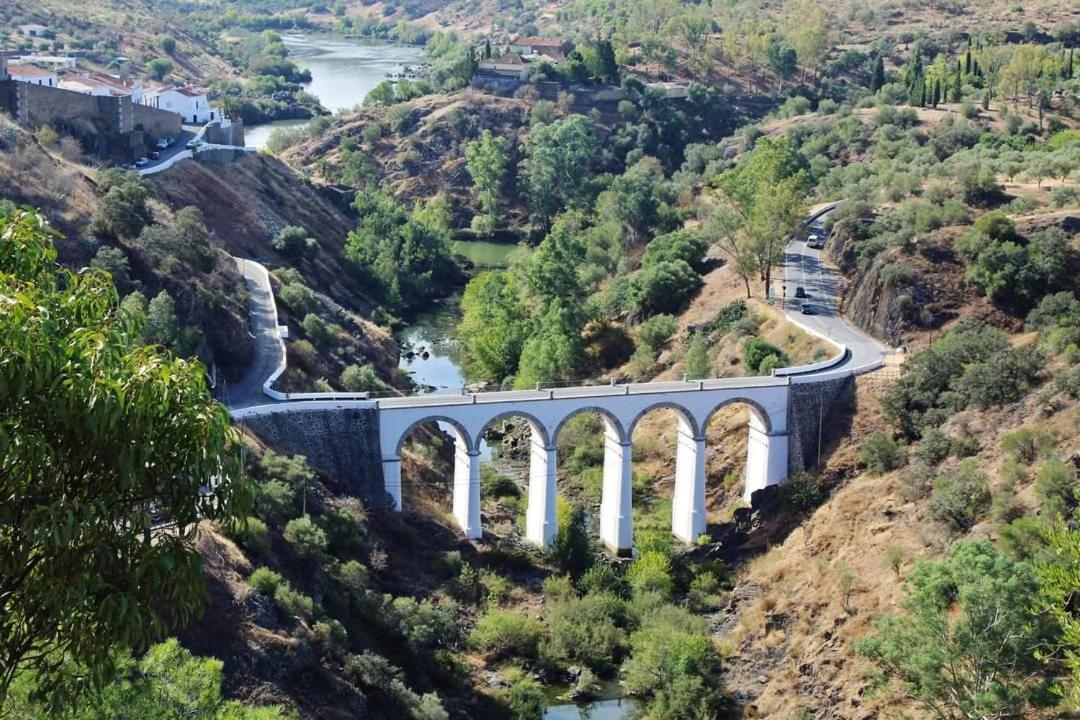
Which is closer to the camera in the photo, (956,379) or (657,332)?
Answer: (956,379)

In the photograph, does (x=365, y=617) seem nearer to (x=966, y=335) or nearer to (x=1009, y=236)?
(x=966, y=335)

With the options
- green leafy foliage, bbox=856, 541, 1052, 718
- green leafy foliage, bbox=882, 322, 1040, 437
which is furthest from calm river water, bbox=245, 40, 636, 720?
green leafy foliage, bbox=882, 322, 1040, 437

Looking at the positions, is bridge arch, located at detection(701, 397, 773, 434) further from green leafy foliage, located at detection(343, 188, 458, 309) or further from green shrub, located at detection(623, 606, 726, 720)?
green leafy foliage, located at detection(343, 188, 458, 309)

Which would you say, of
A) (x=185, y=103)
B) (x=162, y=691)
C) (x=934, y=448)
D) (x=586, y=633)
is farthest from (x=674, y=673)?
(x=185, y=103)

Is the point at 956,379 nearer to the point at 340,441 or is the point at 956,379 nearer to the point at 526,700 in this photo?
the point at 526,700

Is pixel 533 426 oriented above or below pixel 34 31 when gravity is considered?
below

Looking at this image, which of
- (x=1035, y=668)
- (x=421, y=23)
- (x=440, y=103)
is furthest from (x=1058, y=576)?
(x=421, y=23)
